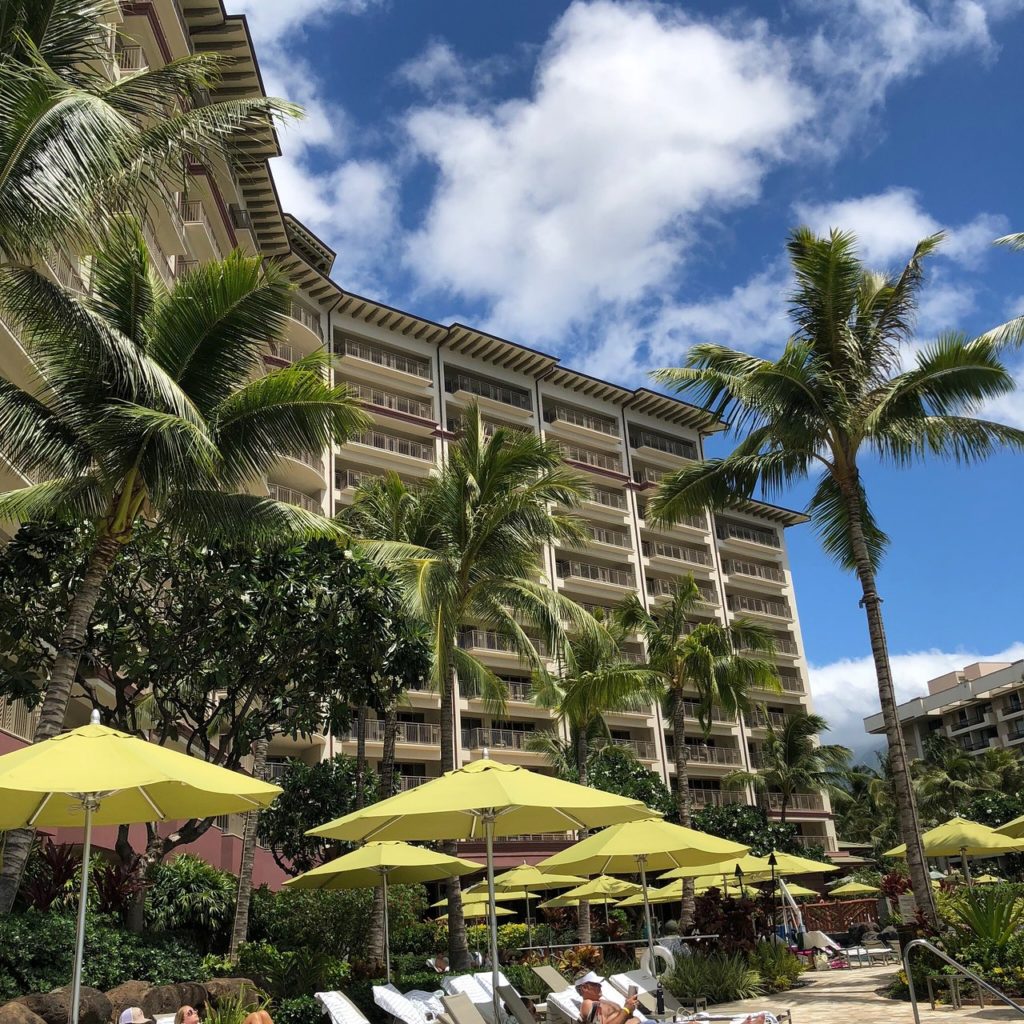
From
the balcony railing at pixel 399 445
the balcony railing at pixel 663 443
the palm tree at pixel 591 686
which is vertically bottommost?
the palm tree at pixel 591 686

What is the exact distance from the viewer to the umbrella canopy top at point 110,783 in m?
6.95

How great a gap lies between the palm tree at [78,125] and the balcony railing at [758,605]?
51521 millimetres

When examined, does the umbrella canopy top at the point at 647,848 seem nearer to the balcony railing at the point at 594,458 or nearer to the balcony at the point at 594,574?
the balcony at the point at 594,574

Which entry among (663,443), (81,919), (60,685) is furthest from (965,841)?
(663,443)

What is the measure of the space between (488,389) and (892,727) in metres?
38.4

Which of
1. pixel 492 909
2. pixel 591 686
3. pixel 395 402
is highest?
pixel 395 402

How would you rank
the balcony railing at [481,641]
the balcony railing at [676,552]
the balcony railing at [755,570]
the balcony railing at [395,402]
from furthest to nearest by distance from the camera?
1. the balcony railing at [755,570]
2. the balcony railing at [676,552]
3. the balcony railing at [395,402]
4. the balcony railing at [481,641]

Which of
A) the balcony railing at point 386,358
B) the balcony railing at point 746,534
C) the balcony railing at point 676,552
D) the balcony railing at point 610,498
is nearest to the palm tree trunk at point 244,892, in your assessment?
the balcony railing at point 386,358

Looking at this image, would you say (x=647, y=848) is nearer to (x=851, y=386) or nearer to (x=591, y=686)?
(x=851, y=386)

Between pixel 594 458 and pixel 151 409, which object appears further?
pixel 594 458

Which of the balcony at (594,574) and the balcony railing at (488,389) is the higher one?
the balcony railing at (488,389)

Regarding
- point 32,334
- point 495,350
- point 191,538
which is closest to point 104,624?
point 191,538

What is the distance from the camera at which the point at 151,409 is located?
38.2 ft

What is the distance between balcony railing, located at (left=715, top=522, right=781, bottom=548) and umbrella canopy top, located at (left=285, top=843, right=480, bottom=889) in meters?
48.1
